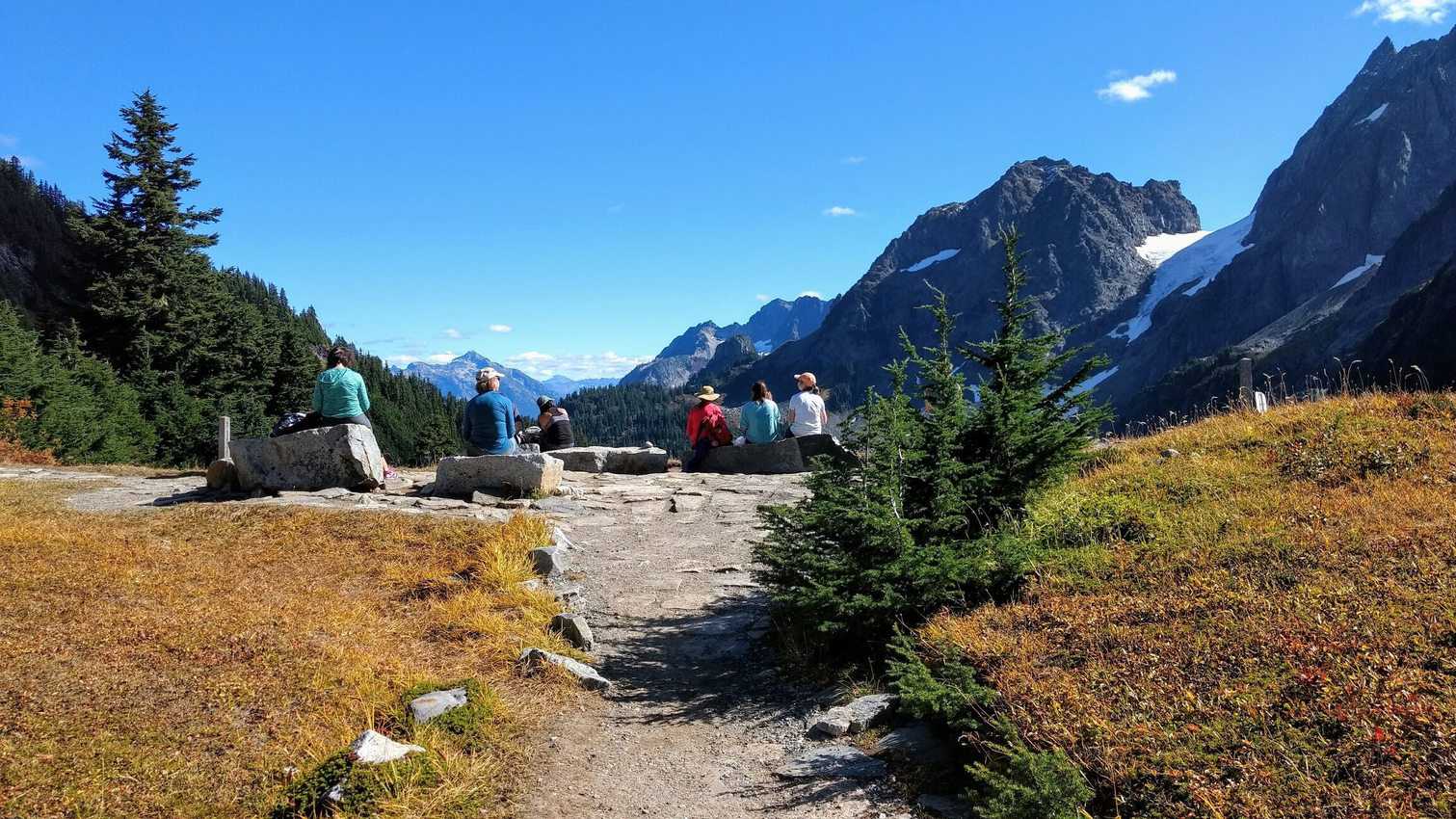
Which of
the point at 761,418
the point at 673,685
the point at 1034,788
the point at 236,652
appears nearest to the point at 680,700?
the point at 673,685

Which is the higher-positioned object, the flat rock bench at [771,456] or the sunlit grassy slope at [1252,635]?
the flat rock bench at [771,456]

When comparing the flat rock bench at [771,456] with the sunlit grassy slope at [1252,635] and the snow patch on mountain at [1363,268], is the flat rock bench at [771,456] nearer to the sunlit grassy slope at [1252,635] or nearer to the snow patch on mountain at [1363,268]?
the sunlit grassy slope at [1252,635]

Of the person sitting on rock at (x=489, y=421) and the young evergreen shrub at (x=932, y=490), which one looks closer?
the young evergreen shrub at (x=932, y=490)

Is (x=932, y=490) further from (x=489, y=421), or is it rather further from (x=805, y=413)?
(x=805, y=413)

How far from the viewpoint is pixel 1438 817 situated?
11.2 feet

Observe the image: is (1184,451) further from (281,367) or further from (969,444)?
(281,367)

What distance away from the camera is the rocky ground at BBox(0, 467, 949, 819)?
16.2ft

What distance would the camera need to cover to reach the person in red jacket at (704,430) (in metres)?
17.8

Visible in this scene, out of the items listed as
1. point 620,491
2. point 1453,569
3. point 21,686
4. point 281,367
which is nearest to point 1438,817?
point 1453,569

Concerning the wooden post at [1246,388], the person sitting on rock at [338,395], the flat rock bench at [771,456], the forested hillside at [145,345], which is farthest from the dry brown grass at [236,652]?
the forested hillside at [145,345]

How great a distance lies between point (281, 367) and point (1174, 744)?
2737 inches

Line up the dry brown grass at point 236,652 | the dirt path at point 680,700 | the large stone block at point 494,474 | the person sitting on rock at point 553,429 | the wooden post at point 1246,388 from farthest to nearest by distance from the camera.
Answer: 1. the person sitting on rock at point 553,429
2. the wooden post at point 1246,388
3. the large stone block at point 494,474
4. the dirt path at point 680,700
5. the dry brown grass at point 236,652

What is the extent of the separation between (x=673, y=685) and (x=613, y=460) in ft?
36.3

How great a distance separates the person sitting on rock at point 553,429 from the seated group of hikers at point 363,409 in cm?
353
